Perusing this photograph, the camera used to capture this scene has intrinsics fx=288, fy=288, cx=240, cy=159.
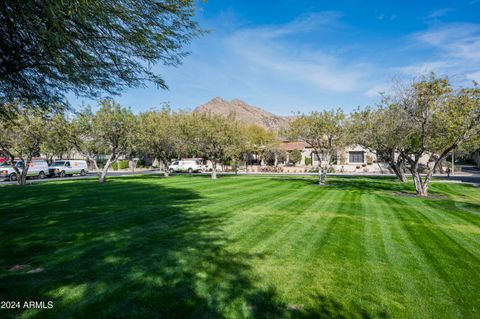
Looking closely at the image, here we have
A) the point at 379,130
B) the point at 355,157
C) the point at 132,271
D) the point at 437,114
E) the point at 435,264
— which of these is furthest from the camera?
the point at 355,157

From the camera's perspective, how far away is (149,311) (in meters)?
4.04

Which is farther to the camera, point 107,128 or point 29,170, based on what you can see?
point 29,170

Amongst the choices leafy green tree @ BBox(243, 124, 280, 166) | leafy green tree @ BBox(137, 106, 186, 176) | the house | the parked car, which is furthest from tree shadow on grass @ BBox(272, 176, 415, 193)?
leafy green tree @ BBox(243, 124, 280, 166)

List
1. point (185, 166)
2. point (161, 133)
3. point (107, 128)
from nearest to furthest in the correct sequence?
point (107, 128), point (161, 133), point (185, 166)

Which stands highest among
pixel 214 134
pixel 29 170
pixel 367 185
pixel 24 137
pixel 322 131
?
pixel 214 134

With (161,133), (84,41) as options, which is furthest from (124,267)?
(161,133)

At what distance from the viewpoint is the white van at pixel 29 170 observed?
106ft

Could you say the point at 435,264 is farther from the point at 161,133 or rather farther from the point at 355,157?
the point at 355,157

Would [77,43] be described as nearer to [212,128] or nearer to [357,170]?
[212,128]

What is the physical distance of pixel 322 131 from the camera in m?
23.9

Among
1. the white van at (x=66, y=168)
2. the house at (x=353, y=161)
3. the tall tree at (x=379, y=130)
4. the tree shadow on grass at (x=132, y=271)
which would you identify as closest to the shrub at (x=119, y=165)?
the white van at (x=66, y=168)

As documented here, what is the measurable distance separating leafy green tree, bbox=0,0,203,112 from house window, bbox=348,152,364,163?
47645 mm

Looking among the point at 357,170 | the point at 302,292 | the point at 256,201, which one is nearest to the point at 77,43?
the point at 302,292

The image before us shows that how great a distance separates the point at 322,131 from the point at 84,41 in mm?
20526
